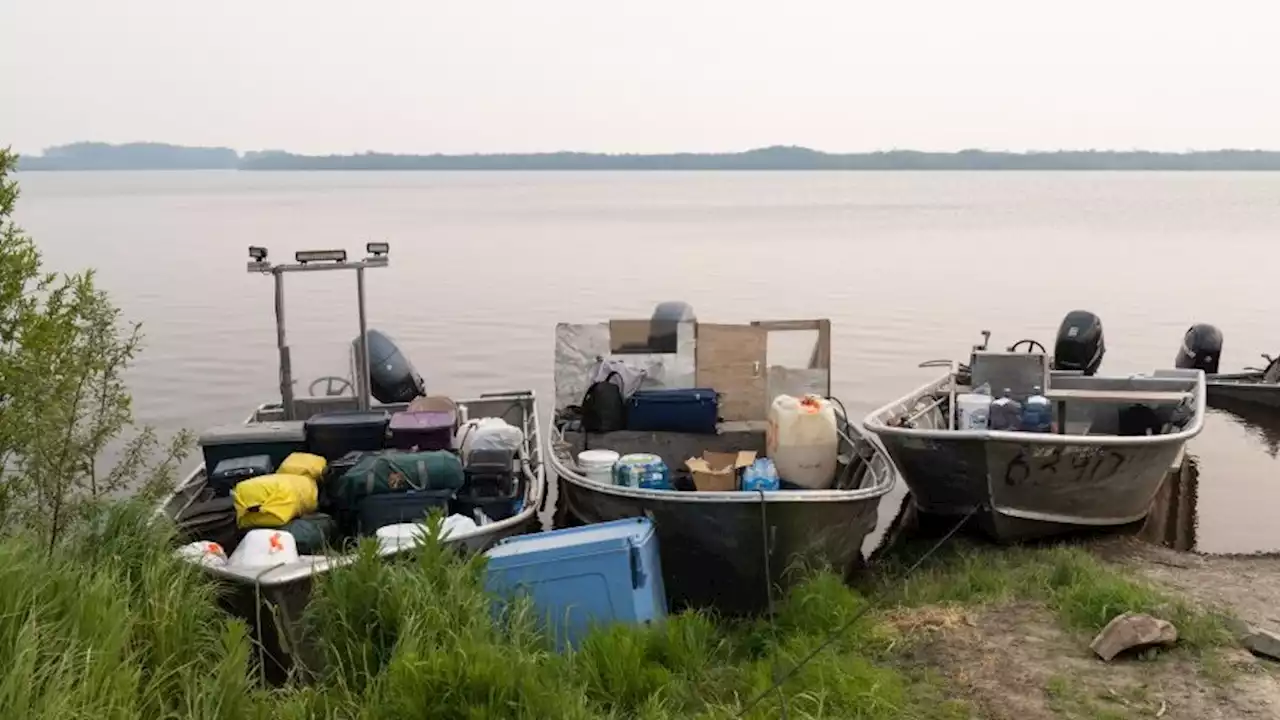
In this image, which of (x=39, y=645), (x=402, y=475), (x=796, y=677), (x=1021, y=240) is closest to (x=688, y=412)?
(x=402, y=475)

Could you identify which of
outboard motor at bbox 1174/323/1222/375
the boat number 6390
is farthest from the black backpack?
outboard motor at bbox 1174/323/1222/375

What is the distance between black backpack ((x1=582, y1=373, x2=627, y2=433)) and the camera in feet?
30.8

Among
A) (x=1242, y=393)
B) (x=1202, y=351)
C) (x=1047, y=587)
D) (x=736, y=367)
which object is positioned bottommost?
(x=1242, y=393)

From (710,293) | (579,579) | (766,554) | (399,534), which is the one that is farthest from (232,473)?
(710,293)

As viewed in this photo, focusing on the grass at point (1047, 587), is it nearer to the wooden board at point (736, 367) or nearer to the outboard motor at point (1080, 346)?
the wooden board at point (736, 367)

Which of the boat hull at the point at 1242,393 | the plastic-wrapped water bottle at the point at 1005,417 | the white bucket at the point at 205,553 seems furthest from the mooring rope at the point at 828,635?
the boat hull at the point at 1242,393

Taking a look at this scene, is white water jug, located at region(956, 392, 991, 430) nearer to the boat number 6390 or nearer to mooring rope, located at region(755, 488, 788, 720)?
the boat number 6390

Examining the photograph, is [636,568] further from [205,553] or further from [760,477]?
[205,553]

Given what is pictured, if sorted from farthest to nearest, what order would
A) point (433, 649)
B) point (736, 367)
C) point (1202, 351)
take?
point (1202, 351), point (736, 367), point (433, 649)

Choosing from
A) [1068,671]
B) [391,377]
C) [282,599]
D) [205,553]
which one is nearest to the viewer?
[1068,671]

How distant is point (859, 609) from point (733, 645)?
0.76 m

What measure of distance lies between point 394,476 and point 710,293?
22.4 metres

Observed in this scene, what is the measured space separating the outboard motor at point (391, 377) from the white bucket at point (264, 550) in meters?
6.30

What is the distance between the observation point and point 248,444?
26.8ft
